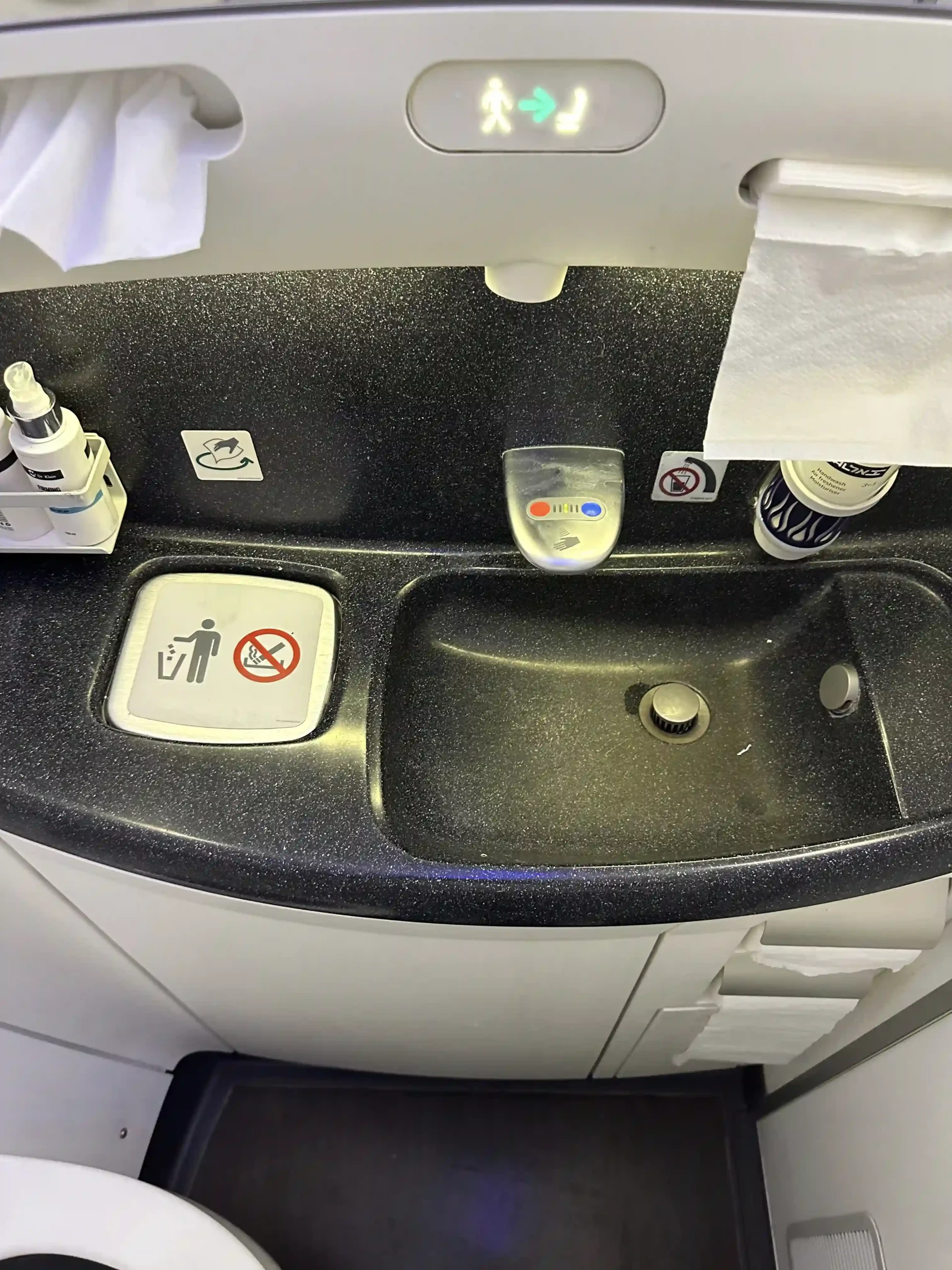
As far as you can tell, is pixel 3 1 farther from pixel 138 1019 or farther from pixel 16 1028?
pixel 138 1019

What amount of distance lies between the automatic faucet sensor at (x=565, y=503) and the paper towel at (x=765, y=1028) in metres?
0.47

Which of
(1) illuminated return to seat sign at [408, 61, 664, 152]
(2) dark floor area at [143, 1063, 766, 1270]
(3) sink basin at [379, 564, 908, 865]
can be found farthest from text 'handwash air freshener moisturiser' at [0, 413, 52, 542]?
(2) dark floor area at [143, 1063, 766, 1270]

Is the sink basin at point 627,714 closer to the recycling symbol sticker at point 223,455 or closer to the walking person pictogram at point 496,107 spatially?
the recycling symbol sticker at point 223,455

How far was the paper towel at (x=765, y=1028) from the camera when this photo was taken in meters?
0.87

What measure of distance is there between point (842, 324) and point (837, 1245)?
943mm

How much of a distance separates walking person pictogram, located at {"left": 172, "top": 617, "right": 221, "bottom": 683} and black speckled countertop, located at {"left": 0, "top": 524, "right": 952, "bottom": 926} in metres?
0.06

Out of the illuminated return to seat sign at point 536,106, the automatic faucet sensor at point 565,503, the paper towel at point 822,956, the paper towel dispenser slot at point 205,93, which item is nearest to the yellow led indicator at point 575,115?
the illuminated return to seat sign at point 536,106

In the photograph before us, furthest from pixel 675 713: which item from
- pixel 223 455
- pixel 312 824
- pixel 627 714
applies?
pixel 223 455

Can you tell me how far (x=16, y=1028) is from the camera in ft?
2.96

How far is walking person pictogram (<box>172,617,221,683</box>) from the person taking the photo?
736 mm

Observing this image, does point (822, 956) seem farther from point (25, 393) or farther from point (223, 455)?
point (25, 393)

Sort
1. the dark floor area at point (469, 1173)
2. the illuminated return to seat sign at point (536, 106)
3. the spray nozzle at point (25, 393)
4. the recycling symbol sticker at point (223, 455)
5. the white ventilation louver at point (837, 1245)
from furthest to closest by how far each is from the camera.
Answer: the dark floor area at point (469, 1173) < the white ventilation louver at point (837, 1245) < the recycling symbol sticker at point (223, 455) < the spray nozzle at point (25, 393) < the illuminated return to seat sign at point (536, 106)

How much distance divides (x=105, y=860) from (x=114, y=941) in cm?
23

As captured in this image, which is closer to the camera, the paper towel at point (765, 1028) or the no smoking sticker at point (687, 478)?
the no smoking sticker at point (687, 478)
